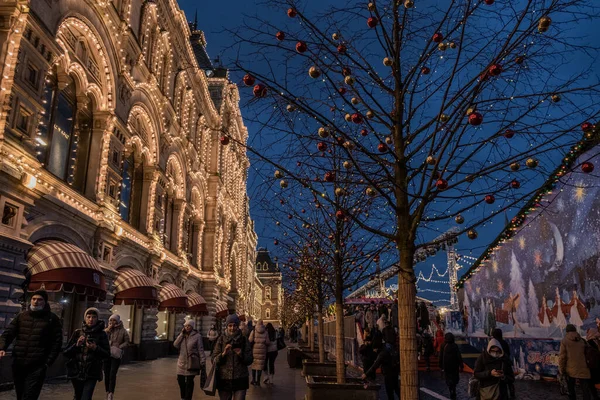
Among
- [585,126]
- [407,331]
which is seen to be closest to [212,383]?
A: [407,331]

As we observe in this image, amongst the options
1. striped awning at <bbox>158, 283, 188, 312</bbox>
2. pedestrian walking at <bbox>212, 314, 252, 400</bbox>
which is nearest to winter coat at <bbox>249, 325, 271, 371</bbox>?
→ pedestrian walking at <bbox>212, 314, 252, 400</bbox>

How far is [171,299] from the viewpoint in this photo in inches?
990

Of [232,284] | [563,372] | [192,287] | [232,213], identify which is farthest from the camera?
[232,284]

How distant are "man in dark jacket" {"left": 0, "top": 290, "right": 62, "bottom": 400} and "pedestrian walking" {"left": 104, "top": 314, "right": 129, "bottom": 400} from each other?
2.50m

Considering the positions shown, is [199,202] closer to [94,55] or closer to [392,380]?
[94,55]

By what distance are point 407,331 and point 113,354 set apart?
7.15 meters

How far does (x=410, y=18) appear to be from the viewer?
5965 mm

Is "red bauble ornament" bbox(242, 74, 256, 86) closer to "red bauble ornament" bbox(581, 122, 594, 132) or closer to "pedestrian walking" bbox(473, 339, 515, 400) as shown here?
"red bauble ornament" bbox(581, 122, 594, 132)

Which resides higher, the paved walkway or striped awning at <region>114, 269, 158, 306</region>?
striped awning at <region>114, 269, 158, 306</region>

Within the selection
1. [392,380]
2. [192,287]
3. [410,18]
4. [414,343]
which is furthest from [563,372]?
[192,287]

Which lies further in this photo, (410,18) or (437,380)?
(437,380)

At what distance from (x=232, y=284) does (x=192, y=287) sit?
18286 millimetres

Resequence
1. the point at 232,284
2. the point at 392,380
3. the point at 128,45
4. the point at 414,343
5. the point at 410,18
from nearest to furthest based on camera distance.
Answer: the point at 414,343 → the point at 410,18 → the point at 392,380 → the point at 128,45 → the point at 232,284

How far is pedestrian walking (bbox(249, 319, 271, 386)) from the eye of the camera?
1391cm
